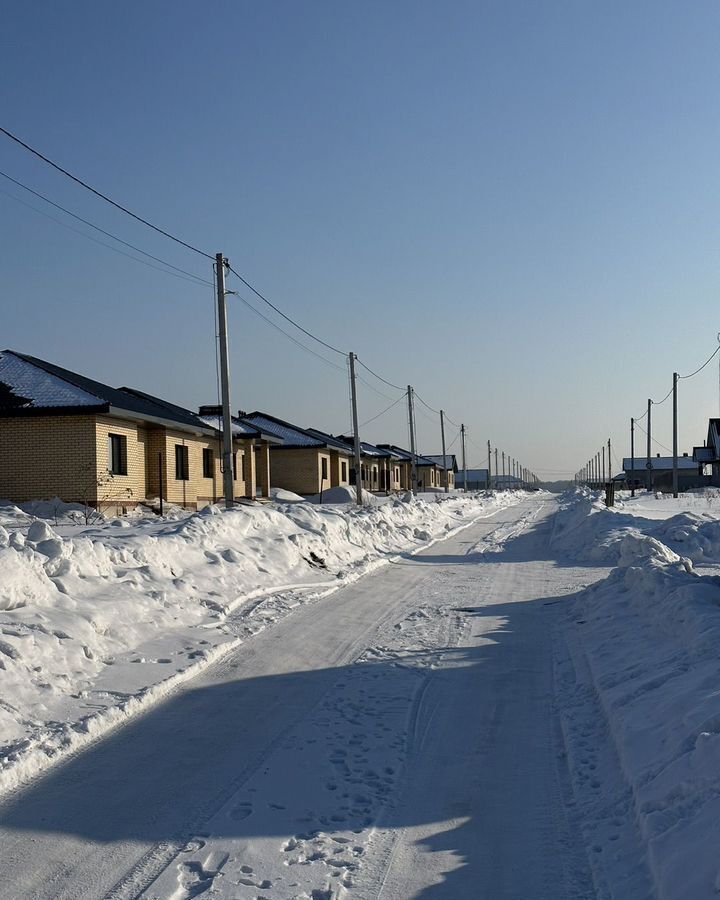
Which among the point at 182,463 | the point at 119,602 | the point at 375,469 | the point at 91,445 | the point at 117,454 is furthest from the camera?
the point at 375,469

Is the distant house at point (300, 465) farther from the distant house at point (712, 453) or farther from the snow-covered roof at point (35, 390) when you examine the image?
the distant house at point (712, 453)

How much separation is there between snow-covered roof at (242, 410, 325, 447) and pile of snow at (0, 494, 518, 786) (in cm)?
3158

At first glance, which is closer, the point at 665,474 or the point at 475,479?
the point at 665,474

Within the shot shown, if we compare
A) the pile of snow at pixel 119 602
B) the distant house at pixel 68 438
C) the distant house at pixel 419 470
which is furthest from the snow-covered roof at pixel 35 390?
the distant house at pixel 419 470

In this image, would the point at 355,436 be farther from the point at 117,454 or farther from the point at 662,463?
the point at 662,463

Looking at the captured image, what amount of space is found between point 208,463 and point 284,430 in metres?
18.6

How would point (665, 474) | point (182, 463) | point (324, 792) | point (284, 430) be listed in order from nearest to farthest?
Answer: point (324, 792) < point (182, 463) < point (284, 430) < point (665, 474)

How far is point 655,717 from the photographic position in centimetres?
573

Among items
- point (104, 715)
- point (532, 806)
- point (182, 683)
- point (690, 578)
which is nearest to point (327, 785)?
point (532, 806)

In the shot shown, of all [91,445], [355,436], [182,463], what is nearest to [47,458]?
[91,445]

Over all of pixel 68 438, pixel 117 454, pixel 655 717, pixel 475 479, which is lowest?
pixel 655 717

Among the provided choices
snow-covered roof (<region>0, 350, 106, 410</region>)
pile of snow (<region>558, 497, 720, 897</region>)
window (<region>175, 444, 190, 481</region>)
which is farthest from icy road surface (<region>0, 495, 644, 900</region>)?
window (<region>175, 444, 190, 481</region>)

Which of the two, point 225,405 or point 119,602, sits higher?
point 225,405

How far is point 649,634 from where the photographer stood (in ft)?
27.9
